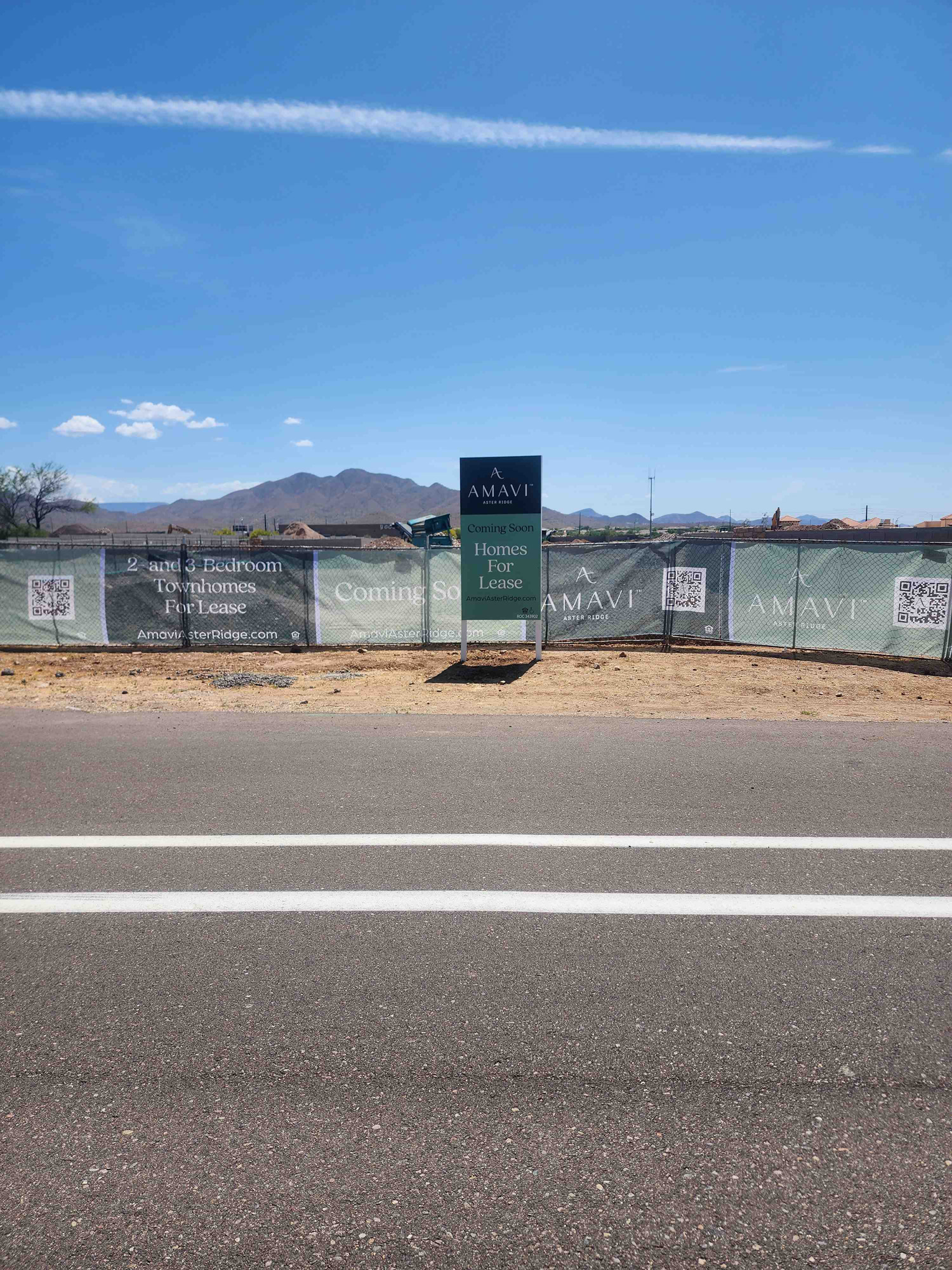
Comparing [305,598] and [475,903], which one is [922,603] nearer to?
[305,598]

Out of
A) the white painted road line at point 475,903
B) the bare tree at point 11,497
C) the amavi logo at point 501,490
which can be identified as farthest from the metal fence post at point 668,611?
the bare tree at point 11,497

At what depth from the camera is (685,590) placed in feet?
53.4

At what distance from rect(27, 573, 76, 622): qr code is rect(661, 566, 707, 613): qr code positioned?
37.1 ft

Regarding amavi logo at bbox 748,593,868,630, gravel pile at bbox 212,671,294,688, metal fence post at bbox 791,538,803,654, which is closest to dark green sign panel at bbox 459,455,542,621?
gravel pile at bbox 212,671,294,688

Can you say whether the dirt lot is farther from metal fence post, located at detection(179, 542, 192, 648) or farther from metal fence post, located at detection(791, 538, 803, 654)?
metal fence post, located at detection(179, 542, 192, 648)

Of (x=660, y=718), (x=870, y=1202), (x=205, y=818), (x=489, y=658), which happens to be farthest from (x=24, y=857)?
(x=489, y=658)

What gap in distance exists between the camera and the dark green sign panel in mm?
14008

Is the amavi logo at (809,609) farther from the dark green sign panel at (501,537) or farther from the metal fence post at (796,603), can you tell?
the dark green sign panel at (501,537)

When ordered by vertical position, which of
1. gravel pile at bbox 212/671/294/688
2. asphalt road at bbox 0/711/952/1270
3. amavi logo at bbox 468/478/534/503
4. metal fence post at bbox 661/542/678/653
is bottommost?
gravel pile at bbox 212/671/294/688

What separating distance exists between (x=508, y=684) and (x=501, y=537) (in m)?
2.77

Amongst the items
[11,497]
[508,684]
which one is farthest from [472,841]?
[11,497]

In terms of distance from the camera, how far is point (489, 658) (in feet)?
49.4

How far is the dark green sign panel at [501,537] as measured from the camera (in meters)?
14.0

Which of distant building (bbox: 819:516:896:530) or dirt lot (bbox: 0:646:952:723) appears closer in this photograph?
dirt lot (bbox: 0:646:952:723)
